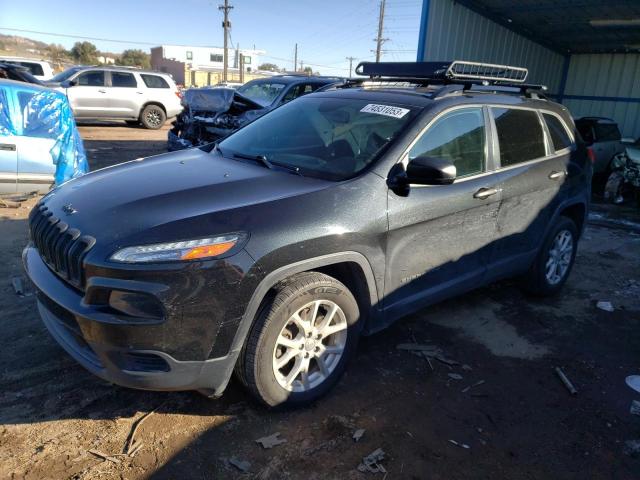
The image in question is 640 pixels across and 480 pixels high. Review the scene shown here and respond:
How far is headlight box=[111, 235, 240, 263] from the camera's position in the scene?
7.73 feet

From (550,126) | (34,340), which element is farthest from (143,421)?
(550,126)

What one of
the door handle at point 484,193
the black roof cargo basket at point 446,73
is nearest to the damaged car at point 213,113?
the black roof cargo basket at point 446,73

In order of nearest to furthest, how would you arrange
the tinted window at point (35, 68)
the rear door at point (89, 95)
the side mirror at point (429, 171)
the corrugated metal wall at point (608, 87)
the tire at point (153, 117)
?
the side mirror at point (429, 171), the corrugated metal wall at point (608, 87), the rear door at point (89, 95), the tinted window at point (35, 68), the tire at point (153, 117)

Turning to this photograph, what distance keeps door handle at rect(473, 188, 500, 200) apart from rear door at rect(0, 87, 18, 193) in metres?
5.64

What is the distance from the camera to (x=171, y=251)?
2381 mm

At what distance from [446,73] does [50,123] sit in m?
5.27

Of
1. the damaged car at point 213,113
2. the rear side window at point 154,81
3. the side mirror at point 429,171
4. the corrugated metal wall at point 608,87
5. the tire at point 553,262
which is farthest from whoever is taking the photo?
the rear side window at point 154,81

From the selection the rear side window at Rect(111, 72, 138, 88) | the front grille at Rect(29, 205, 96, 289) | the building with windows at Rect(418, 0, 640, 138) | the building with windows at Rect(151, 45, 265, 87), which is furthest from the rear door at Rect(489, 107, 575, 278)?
the building with windows at Rect(151, 45, 265, 87)

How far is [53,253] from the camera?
269 centimetres

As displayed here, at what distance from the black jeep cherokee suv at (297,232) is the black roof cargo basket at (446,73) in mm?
32

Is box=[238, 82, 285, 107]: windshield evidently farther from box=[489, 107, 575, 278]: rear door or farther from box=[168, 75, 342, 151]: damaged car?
box=[489, 107, 575, 278]: rear door

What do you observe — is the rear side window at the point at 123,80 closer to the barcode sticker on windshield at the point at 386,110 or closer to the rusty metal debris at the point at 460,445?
the barcode sticker on windshield at the point at 386,110

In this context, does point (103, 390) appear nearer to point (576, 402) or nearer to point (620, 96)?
point (576, 402)

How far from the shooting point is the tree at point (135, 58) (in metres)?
66.1
